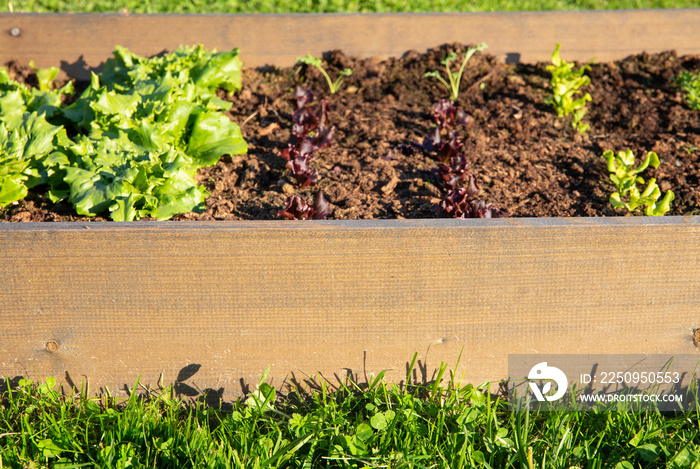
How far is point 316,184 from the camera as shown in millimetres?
2557

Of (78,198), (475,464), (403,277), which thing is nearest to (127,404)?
(78,198)

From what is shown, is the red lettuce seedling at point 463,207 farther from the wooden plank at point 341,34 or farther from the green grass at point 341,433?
the wooden plank at point 341,34

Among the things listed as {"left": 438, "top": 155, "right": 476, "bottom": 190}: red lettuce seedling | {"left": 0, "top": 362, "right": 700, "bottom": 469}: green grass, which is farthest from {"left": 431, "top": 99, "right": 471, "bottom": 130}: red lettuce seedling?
{"left": 0, "top": 362, "right": 700, "bottom": 469}: green grass

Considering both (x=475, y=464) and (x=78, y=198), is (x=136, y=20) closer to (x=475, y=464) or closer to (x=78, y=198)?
(x=78, y=198)

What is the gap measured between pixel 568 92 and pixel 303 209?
1674 millimetres

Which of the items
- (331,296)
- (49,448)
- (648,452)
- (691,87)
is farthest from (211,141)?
(691,87)

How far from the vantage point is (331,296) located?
188cm

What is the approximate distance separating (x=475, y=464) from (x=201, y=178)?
1.66 meters

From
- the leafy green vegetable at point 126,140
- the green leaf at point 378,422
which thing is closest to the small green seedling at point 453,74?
the leafy green vegetable at point 126,140

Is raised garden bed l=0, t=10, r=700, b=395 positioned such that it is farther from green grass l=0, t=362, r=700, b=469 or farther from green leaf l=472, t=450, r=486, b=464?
green leaf l=472, t=450, r=486, b=464

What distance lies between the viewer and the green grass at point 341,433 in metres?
1.75

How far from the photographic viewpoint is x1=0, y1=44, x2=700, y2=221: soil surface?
7.90ft

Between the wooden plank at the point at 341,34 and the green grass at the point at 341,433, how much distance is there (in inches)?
84.9

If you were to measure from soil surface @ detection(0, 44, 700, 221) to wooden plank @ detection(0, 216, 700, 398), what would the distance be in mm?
504
